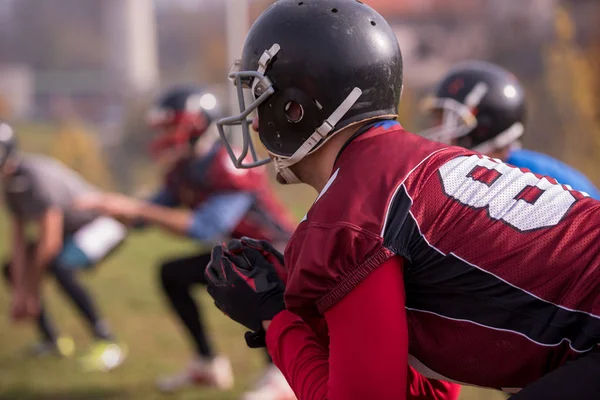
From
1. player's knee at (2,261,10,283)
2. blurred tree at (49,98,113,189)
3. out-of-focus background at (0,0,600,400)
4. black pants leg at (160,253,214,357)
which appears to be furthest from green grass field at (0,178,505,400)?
blurred tree at (49,98,113,189)

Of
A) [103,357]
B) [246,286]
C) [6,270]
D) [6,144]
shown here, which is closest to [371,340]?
[246,286]

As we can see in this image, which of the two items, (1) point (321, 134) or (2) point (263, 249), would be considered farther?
(2) point (263, 249)

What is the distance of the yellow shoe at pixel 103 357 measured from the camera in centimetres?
574

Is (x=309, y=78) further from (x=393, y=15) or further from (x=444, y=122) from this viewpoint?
(x=393, y=15)

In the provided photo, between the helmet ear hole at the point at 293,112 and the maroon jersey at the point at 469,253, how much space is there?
253 mm

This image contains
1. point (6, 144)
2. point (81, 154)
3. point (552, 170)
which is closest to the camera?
point (552, 170)

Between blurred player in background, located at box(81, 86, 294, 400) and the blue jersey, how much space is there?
178 cm

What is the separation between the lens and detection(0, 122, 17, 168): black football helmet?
5980mm

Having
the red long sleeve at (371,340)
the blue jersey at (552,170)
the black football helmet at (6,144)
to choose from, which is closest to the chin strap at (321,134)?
the red long sleeve at (371,340)

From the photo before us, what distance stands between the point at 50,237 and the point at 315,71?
434 centimetres

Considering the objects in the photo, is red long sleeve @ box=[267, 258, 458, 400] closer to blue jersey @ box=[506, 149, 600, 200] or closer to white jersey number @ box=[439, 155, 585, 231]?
white jersey number @ box=[439, 155, 585, 231]

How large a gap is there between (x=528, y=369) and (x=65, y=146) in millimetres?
17678

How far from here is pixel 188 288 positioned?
5070 millimetres

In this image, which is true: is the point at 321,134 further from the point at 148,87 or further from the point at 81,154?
the point at 148,87
